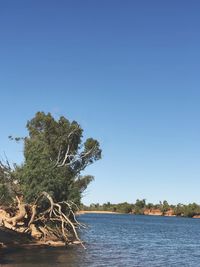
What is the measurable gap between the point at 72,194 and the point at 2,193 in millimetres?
9450

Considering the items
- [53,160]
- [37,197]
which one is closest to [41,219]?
[37,197]

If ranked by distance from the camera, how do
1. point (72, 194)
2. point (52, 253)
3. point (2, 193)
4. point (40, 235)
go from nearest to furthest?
point (52, 253), point (40, 235), point (2, 193), point (72, 194)

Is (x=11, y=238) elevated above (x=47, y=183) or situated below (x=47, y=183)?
below

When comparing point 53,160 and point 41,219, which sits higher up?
point 53,160

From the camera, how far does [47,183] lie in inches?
2302

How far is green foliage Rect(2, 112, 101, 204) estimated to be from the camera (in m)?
58.7

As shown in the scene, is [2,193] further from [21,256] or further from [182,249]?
[182,249]

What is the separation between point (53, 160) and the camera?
7700 cm

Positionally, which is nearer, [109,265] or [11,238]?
[109,265]

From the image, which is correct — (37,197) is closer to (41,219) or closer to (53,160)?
(41,219)

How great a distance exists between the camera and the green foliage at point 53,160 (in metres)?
58.7

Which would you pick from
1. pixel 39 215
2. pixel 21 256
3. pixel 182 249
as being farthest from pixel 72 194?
pixel 21 256

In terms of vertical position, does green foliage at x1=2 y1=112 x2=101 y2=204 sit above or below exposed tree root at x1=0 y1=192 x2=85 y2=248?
above

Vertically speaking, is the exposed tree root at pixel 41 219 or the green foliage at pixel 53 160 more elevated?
the green foliage at pixel 53 160
